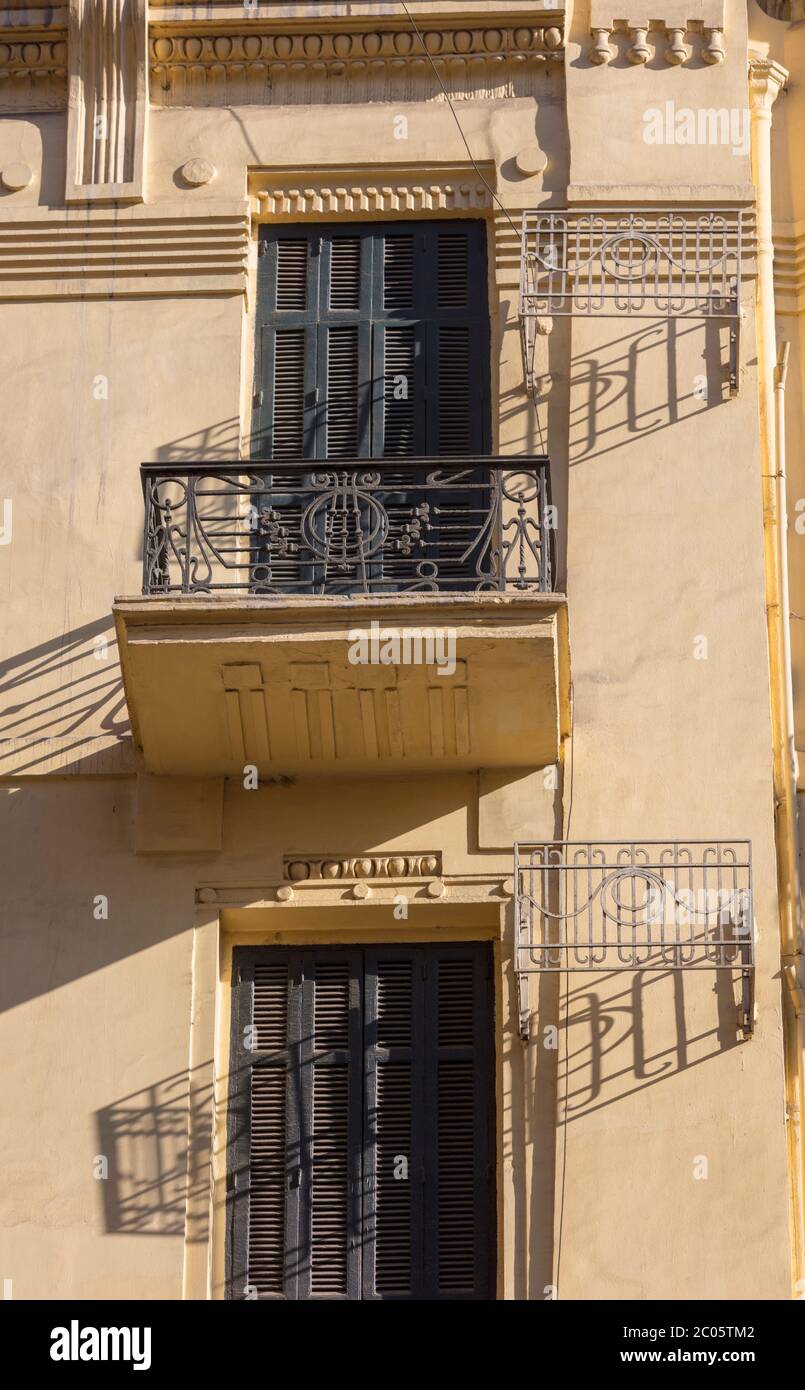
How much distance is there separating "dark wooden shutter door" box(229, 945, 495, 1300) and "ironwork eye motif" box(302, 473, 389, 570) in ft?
6.35

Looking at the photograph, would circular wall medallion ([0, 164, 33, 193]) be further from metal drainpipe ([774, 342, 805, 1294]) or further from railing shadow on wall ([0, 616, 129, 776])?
metal drainpipe ([774, 342, 805, 1294])

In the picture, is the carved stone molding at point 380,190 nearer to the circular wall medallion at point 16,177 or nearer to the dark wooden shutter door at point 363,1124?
the circular wall medallion at point 16,177

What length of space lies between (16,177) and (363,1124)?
5.54 m

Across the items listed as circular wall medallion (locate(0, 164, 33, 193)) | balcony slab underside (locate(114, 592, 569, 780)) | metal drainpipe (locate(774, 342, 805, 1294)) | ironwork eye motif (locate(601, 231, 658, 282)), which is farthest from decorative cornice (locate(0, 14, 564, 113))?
balcony slab underside (locate(114, 592, 569, 780))

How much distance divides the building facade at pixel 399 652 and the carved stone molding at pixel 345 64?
2cm

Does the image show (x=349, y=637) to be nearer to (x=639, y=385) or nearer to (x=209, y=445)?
(x=209, y=445)

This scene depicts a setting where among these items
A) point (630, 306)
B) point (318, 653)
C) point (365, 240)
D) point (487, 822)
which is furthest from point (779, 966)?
point (365, 240)

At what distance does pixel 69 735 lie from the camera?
12805 millimetres

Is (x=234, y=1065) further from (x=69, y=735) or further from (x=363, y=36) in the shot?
(x=363, y=36)

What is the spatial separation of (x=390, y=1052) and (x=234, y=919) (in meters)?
1.00

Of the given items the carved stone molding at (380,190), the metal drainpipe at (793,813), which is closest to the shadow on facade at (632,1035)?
the metal drainpipe at (793,813)

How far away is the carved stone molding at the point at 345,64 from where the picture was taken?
1421cm

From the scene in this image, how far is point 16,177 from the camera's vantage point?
1407cm

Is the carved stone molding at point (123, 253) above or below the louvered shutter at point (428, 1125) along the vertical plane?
above
